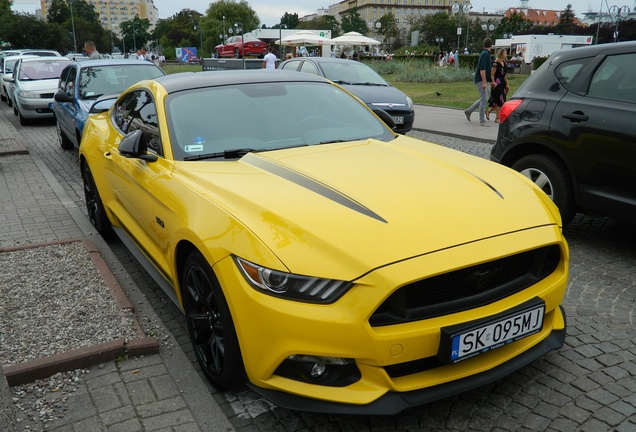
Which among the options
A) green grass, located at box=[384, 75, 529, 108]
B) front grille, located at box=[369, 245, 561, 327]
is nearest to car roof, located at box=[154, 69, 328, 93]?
front grille, located at box=[369, 245, 561, 327]

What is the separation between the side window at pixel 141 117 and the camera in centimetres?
409

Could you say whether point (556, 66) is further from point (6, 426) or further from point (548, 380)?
point (6, 426)

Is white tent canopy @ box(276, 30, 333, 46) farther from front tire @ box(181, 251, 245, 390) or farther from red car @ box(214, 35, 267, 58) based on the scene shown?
front tire @ box(181, 251, 245, 390)

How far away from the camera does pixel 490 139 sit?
37.5 ft

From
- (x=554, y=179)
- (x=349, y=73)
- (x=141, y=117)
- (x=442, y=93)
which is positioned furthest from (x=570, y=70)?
(x=442, y=93)

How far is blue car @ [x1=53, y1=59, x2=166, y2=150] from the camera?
9.80 metres

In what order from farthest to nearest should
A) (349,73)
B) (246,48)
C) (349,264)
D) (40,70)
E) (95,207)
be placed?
1. (246,48)
2. (40,70)
3. (349,73)
4. (95,207)
5. (349,264)

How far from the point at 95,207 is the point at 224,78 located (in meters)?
2.39

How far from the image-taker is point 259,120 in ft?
13.4

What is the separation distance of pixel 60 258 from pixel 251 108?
7.63ft

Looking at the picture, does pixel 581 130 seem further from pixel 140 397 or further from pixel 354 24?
pixel 354 24

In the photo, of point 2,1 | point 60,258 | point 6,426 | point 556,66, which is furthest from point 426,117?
point 2,1

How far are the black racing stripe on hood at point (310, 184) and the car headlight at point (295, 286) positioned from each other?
1.43ft

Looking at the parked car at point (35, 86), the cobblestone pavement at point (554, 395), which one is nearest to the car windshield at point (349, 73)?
the parked car at point (35, 86)
